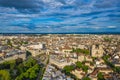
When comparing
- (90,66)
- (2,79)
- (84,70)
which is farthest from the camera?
(90,66)

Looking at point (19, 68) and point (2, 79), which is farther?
point (19, 68)

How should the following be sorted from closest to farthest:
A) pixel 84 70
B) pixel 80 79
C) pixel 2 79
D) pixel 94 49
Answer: pixel 2 79, pixel 80 79, pixel 84 70, pixel 94 49

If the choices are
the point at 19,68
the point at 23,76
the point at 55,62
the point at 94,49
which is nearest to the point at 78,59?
the point at 55,62

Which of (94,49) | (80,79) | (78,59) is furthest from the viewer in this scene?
(94,49)

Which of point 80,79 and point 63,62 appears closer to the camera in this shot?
point 80,79

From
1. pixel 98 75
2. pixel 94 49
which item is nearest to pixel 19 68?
pixel 98 75

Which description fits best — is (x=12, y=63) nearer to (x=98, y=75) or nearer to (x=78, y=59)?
(x=78, y=59)

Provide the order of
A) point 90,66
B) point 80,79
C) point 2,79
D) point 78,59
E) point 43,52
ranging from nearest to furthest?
point 2,79
point 80,79
point 90,66
point 78,59
point 43,52

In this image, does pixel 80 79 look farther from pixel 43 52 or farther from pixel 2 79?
pixel 43 52
